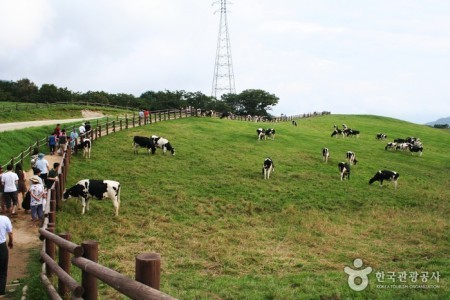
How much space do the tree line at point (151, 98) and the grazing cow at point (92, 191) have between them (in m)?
65.1

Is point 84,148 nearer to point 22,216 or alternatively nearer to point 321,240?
point 22,216

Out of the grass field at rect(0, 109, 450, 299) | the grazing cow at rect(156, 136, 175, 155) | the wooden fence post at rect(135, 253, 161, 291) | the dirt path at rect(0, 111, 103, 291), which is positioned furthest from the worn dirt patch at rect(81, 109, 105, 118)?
the wooden fence post at rect(135, 253, 161, 291)

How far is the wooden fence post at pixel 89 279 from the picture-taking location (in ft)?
16.5

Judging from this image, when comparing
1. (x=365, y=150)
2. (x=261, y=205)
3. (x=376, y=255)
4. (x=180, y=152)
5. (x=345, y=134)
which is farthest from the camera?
(x=345, y=134)

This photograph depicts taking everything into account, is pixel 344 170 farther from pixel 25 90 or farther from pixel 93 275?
pixel 25 90

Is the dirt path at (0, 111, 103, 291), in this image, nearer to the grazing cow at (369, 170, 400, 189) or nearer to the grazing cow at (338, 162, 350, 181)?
the grazing cow at (338, 162, 350, 181)

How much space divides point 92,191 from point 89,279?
457 inches

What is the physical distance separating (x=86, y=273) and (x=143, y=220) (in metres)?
10.5

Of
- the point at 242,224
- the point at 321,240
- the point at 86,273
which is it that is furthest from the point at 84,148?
the point at 86,273

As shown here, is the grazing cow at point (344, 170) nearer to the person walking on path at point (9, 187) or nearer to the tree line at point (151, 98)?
the person walking on path at point (9, 187)

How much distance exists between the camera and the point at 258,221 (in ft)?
55.1

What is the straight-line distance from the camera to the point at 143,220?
607 inches

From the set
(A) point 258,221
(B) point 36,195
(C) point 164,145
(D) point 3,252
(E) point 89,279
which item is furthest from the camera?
(C) point 164,145

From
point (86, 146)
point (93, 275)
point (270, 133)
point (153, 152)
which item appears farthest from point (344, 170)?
point (93, 275)
